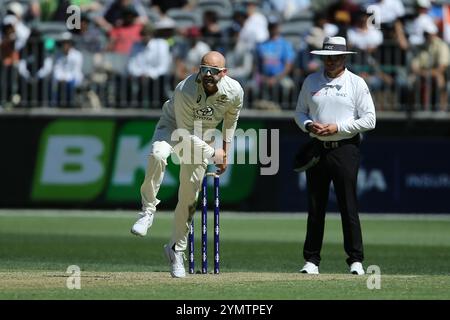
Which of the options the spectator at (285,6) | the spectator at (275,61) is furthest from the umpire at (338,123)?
the spectator at (285,6)

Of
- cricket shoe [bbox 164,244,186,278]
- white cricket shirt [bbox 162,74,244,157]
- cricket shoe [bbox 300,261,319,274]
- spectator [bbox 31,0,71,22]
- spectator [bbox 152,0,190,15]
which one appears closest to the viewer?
white cricket shirt [bbox 162,74,244,157]

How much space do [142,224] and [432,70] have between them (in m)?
11.9

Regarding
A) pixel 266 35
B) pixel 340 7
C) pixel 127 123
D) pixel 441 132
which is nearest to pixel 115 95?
pixel 127 123

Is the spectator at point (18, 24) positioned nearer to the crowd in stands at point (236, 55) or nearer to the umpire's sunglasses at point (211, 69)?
the crowd in stands at point (236, 55)

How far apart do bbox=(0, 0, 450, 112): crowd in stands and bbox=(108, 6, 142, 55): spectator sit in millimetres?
19

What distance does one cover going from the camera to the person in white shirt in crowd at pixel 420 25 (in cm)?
2364

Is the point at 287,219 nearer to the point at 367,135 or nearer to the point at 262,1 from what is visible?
the point at 367,135

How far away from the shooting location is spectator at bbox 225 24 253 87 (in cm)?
2328

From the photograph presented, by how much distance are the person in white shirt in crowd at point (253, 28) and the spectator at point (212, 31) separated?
1.36ft

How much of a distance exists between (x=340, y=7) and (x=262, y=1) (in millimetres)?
2109

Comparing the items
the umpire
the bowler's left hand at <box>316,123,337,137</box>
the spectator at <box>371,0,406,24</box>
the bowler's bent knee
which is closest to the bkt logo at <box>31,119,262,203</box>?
the spectator at <box>371,0,406,24</box>

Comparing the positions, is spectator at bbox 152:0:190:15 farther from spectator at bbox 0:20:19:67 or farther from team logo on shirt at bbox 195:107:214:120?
team logo on shirt at bbox 195:107:214:120

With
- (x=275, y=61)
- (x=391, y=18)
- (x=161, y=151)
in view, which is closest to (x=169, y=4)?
(x=275, y=61)

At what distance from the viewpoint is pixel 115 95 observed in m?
24.1
